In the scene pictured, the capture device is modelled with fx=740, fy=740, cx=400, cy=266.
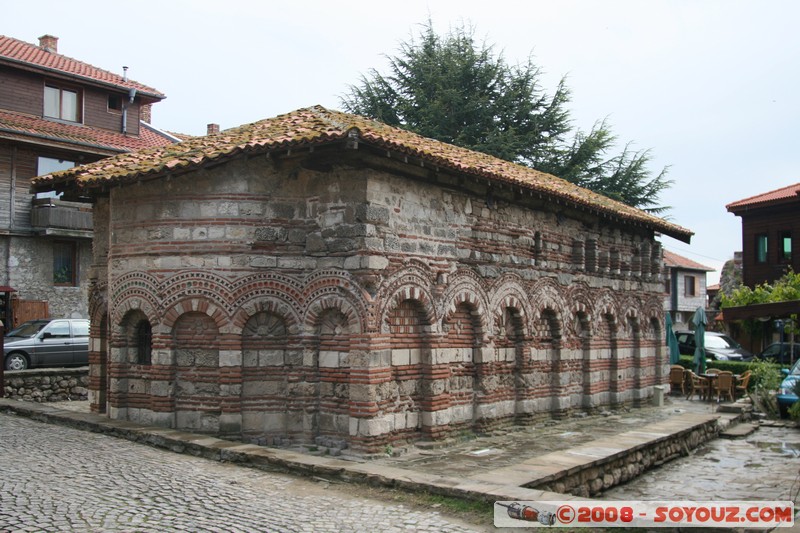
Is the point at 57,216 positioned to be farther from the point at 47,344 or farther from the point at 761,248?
the point at 761,248

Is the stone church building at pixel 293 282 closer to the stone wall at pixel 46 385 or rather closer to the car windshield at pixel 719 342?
the stone wall at pixel 46 385

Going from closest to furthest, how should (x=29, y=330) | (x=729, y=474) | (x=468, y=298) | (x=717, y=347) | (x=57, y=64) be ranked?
(x=729, y=474) → (x=468, y=298) → (x=29, y=330) → (x=57, y=64) → (x=717, y=347)

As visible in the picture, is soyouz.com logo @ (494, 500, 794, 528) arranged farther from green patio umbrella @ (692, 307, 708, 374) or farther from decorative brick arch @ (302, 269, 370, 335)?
green patio umbrella @ (692, 307, 708, 374)

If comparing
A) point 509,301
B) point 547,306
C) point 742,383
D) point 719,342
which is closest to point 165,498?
point 509,301

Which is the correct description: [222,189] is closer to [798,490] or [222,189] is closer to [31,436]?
[31,436]

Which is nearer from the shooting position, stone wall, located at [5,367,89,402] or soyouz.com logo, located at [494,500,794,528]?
soyouz.com logo, located at [494,500,794,528]

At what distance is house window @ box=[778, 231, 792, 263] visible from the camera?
30688 mm

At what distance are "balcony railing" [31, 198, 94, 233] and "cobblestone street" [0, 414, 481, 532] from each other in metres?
14.3

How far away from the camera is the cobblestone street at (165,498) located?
6.36m

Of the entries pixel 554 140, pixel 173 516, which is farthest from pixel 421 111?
pixel 173 516

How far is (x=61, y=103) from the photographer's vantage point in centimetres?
2367

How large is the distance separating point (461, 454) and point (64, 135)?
58.8 ft

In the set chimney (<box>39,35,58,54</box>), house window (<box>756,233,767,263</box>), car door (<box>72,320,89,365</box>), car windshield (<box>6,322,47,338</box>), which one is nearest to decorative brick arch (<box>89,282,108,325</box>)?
car door (<box>72,320,89,365</box>)

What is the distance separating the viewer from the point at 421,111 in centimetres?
2556
